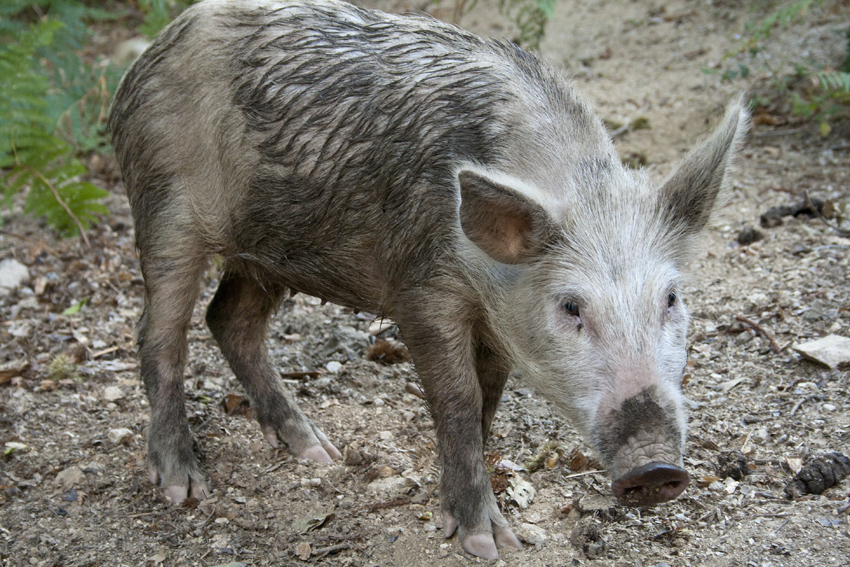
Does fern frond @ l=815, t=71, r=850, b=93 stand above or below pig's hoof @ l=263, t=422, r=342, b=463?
above

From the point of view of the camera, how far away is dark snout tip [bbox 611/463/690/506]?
2.97 metres

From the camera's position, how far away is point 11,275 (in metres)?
6.40

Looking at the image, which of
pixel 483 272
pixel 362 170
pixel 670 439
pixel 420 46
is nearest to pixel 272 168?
pixel 362 170

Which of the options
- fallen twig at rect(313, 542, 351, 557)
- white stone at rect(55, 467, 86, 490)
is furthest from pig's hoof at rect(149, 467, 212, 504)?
Result: fallen twig at rect(313, 542, 351, 557)

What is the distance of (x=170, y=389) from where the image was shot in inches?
179

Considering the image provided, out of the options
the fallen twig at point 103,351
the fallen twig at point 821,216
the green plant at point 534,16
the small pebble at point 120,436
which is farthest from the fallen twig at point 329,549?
the green plant at point 534,16

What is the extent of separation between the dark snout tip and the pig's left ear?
1.07 metres

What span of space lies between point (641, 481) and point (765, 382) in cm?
204

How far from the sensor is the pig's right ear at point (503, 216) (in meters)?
3.22

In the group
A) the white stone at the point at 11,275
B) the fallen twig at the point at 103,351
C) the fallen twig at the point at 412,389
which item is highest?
the fallen twig at the point at 412,389

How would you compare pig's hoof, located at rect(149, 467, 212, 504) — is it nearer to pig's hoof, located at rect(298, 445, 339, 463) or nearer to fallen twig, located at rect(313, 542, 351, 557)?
pig's hoof, located at rect(298, 445, 339, 463)

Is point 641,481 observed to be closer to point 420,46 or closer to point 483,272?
point 483,272

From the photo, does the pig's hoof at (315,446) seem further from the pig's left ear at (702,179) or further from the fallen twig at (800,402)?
the fallen twig at (800,402)

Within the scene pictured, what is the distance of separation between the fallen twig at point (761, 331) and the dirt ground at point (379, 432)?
0.7 inches
